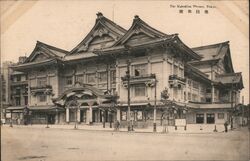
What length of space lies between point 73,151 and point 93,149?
32cm

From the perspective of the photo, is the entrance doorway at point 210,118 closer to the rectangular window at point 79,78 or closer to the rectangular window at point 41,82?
the rectangular window at point 79,78

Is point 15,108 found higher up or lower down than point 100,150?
higher up

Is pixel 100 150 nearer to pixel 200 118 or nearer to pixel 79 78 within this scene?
pixel 79 78

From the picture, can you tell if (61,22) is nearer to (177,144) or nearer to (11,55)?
(11,55)

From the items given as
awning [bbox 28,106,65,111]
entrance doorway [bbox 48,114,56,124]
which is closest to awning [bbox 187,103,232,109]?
awning [bbox 28,106,65,111]

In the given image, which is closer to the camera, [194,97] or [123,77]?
[123,77]

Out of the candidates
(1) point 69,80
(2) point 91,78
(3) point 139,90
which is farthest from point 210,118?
(1) point 69,80

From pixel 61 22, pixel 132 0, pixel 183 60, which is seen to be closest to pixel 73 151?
pixel 61 22

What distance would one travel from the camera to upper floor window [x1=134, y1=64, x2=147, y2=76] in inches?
339

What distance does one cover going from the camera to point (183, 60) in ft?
25.7

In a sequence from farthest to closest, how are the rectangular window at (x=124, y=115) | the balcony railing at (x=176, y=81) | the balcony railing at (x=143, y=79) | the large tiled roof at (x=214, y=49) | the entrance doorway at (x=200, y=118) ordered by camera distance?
1. the entrance doorway at (x=200, y=118)
2. the rectangular window at (x=124, y=115)
3. the balcony railing at (x=143, y=79)
4. the balcony railing at (x=176, y=81)
5. the large tiled roof at (x=214, y=49)

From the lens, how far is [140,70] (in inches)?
344

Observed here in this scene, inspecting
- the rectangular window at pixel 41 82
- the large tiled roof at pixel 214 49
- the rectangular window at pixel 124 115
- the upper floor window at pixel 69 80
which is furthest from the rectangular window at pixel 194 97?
the rectangular window at pixel 41 82

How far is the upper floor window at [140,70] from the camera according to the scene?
8.60 meters
